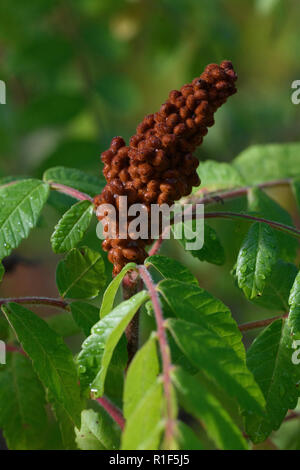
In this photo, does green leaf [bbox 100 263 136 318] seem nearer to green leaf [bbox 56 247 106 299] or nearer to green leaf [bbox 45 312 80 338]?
green leaf [bbox 56 247 106 299]

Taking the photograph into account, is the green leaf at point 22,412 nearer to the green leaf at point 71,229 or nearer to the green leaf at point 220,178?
the green leaf at point 71,229

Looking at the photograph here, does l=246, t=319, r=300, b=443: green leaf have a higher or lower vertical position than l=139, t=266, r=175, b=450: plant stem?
lower

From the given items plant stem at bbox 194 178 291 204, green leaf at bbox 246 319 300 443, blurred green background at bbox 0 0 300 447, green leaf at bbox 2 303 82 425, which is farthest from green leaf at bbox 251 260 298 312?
blurred green background at bbox 0 0 300 447

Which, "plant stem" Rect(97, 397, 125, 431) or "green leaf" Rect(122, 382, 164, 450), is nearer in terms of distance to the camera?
"green leaf" Rect(122, 382, 164, 450)
